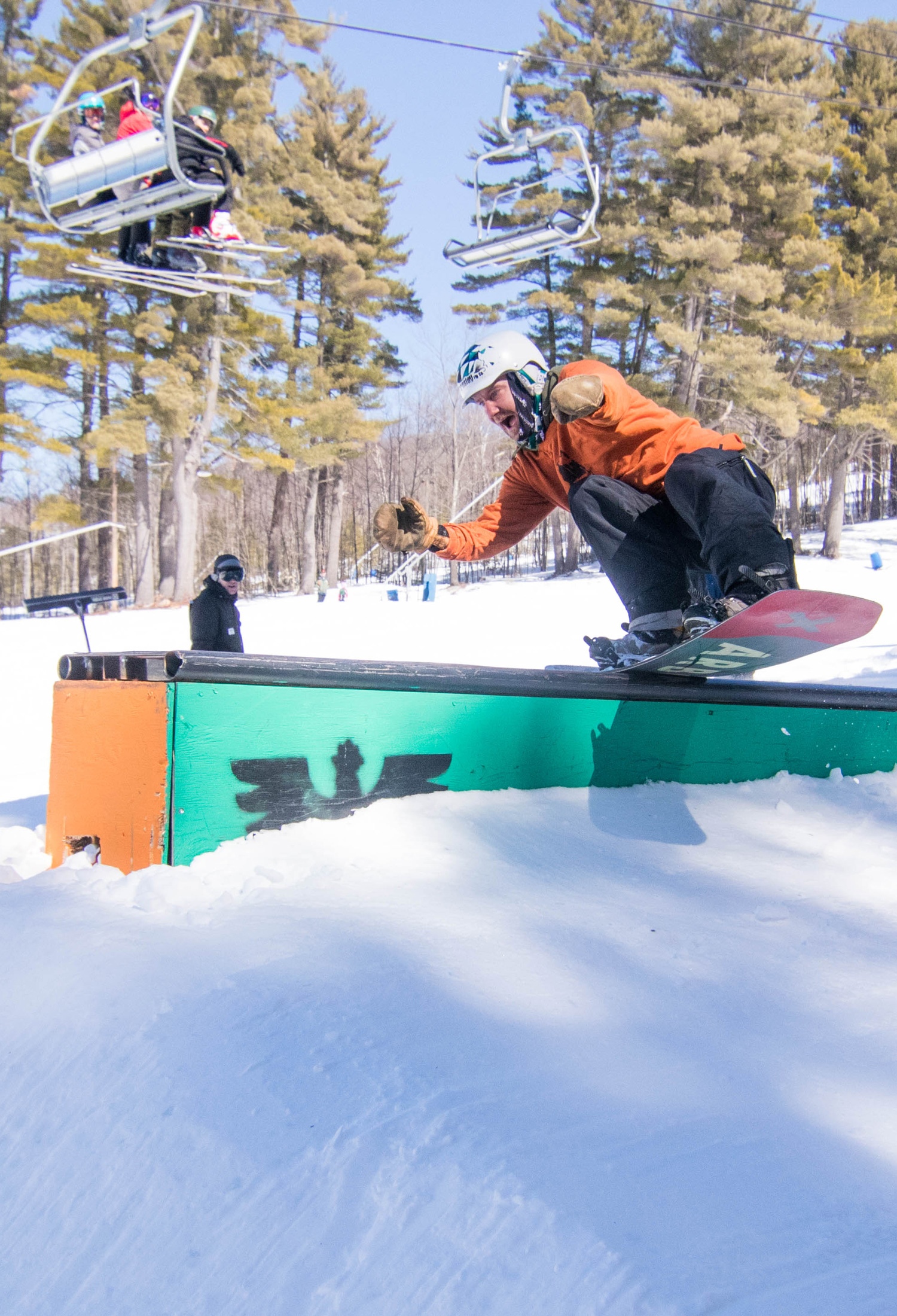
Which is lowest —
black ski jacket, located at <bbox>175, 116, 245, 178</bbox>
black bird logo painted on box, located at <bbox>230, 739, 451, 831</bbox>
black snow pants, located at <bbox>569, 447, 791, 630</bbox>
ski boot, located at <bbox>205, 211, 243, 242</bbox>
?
black bird logo painted on box, located at <bbox>230, 739, 451, 831</bbox>

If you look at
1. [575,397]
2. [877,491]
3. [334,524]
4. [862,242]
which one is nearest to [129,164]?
[575,397]

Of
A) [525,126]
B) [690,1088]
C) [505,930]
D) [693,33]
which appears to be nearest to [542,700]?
[505,930]

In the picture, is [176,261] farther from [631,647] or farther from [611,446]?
[631,647]

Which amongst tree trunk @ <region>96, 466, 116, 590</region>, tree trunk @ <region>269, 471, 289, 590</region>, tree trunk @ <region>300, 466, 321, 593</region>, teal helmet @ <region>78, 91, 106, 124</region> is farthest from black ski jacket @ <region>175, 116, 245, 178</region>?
tree trunk @ <region>269, 471, 289, 590</region>

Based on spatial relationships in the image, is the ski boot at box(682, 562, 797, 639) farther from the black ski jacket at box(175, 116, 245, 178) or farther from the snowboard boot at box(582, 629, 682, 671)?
the black ski jacket at box(175, 116, 245, 178)

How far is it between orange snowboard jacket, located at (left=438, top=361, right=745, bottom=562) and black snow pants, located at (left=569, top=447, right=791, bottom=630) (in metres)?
0.06

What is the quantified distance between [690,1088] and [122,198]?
8.44 m

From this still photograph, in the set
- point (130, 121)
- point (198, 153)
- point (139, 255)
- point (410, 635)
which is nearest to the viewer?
point (198, 153)

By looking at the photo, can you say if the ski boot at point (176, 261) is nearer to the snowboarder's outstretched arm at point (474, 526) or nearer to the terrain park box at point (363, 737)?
the snowboarder's outstretched arm at point (474, 526)

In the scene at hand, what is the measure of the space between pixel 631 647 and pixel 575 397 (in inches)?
41.2

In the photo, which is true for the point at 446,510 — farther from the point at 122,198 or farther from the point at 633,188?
the point at 122,198

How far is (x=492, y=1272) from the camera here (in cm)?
92

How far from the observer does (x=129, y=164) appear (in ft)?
22.5

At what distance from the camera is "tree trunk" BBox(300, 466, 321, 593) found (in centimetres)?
2294
